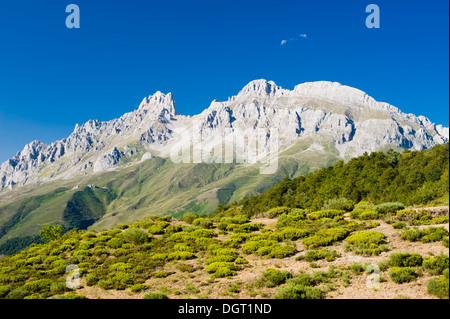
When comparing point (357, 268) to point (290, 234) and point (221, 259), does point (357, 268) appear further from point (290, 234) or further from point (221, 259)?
point (221, 259)

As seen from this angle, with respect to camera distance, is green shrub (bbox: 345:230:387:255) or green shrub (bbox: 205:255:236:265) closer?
green shrub (bbox: 345:230:387:255)

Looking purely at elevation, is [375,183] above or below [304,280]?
above

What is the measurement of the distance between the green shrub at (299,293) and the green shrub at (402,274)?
4018mm

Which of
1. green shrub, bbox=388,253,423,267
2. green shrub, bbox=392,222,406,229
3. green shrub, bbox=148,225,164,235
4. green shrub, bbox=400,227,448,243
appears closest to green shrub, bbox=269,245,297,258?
green shrub, bbox=388,253,423,267

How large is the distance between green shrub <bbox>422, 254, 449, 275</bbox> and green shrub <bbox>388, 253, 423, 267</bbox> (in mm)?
628

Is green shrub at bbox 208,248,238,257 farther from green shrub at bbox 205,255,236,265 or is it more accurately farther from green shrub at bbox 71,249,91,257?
green shrub at bbox 71,249,91,257


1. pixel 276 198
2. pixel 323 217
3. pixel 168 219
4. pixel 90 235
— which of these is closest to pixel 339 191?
pixel 276 198

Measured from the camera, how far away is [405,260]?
1609 centimetres

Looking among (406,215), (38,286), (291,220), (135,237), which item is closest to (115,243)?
(135,237)

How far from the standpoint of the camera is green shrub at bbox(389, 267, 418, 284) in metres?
14.4

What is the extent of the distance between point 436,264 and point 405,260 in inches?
58.8

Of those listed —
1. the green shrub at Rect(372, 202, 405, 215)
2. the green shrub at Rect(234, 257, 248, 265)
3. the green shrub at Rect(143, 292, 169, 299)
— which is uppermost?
the green shrub at Rect(372, 202, 405, 215)
